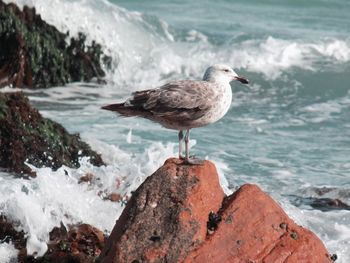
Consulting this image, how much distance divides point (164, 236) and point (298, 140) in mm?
7735

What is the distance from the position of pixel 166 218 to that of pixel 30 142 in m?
3.82

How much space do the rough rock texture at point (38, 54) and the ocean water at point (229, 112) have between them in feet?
0.91

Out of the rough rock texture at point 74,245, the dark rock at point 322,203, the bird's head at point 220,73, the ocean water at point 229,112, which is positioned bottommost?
the dark rock at point 322,203

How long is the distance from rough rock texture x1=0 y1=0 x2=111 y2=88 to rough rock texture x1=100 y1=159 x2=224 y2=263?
23.8 ft

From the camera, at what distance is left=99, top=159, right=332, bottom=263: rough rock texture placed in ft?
19.2

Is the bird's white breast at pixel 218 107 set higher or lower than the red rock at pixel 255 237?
higher

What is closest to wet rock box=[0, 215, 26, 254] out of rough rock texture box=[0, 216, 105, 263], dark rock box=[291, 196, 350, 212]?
rough rock texture box=[0, 216, 105, 263]

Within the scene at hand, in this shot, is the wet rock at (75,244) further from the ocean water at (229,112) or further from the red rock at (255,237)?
the red rock at (255,237)

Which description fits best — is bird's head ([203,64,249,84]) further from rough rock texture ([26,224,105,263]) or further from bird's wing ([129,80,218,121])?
rough rock texture ([26,224,105,263])

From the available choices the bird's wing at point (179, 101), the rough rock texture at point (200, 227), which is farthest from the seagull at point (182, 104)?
the rough rock texture at point (200, 227)

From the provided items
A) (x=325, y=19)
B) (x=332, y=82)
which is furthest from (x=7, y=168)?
(x=325, y=19)

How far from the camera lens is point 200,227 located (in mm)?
5965

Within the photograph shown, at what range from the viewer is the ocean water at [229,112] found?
816 centimetres

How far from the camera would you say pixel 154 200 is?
19.8 ft
